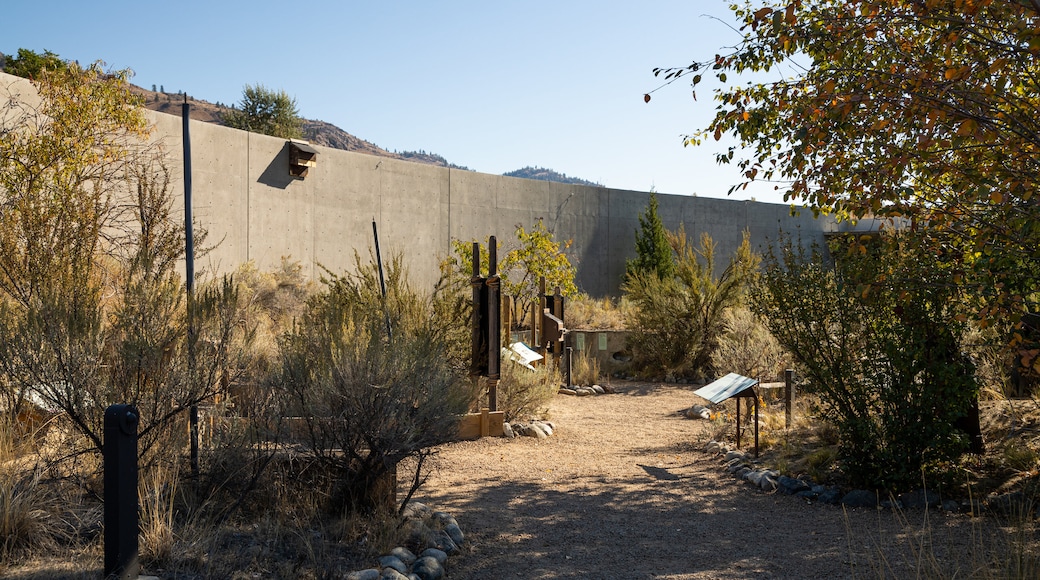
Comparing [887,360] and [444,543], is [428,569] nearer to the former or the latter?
[444,543]

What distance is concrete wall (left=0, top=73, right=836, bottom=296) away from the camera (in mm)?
14922

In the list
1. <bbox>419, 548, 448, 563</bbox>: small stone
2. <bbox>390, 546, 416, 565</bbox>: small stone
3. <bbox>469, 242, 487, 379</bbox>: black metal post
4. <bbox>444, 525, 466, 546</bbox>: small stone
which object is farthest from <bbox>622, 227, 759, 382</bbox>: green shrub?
<bbox>390, 546, 416, 565</bbox>: small stone

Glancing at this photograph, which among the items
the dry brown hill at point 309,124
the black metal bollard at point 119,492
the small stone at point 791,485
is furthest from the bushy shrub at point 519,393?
the dry brown hill at point 309,124

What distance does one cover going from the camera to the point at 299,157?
16.2 metres

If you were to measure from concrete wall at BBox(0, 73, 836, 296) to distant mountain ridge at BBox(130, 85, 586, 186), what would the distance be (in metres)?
3.16

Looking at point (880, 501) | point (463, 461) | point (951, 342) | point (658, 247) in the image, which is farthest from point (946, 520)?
point (658, 247)

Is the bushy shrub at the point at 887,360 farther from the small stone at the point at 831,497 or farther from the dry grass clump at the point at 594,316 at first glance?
the dry grass clump at the point at 594,316

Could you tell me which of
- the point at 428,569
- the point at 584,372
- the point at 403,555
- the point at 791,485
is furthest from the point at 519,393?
the point at 428,569

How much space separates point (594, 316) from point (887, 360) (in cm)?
1193

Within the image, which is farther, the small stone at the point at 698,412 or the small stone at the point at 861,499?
the small stone at the point at 698,412

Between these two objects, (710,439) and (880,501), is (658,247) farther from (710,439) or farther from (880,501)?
(880,501)

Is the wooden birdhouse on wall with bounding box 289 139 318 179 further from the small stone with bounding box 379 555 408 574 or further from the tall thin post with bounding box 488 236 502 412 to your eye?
the small stone with bounding box 379 555 408 574

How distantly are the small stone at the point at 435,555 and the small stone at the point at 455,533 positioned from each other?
0.98 feet

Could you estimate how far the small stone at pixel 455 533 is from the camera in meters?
5.02
